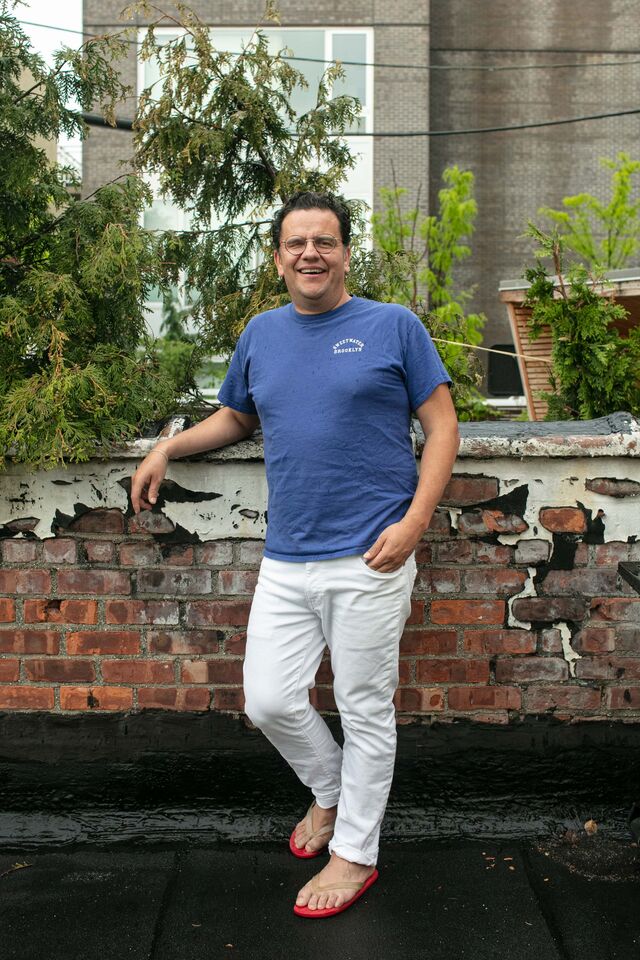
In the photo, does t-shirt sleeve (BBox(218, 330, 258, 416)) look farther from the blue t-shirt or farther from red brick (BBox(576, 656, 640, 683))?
red brick (BBox(576, 656, 640, 683))

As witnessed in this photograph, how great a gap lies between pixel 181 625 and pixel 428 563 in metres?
0.88

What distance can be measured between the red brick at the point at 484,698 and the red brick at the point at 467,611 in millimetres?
247

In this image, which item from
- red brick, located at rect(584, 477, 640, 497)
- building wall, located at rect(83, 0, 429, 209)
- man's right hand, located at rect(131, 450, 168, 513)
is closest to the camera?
man's right hand, located at rect(131, 450, 168, 513)

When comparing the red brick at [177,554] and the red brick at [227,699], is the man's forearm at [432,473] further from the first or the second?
the red brick at [227,699]

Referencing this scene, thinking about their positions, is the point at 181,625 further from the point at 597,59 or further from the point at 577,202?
the point at 597,59

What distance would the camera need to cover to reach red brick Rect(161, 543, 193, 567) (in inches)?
130

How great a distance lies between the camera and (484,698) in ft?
11.0

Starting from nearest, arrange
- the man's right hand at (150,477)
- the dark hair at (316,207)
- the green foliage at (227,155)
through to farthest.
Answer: the dark hair at (316,207) < the man's right hand at (150,477) < the green foliage at (227,155)

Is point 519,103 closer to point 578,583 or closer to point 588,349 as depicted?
point 588,349

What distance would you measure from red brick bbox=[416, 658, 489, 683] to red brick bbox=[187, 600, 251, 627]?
64cm

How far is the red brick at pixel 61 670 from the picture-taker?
332cm

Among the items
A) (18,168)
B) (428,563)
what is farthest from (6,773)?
(18,168)

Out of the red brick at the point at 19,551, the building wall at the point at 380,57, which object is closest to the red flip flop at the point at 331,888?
the red brick at the point at 19,551

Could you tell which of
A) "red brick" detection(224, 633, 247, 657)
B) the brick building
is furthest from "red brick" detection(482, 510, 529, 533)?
the brick building
